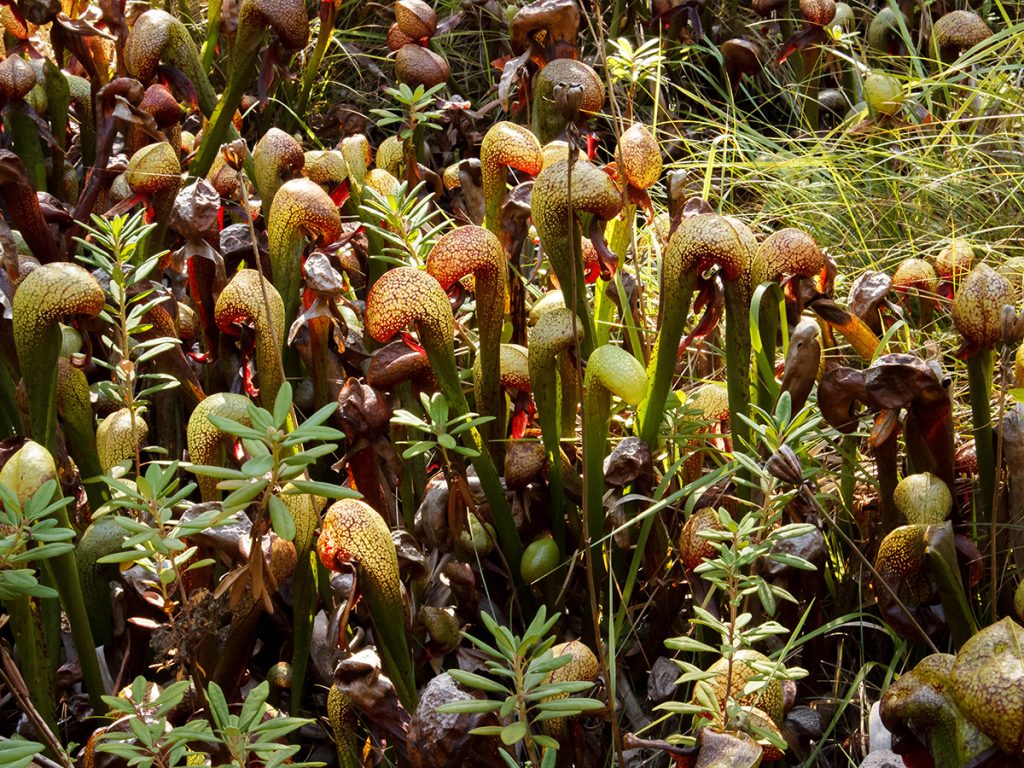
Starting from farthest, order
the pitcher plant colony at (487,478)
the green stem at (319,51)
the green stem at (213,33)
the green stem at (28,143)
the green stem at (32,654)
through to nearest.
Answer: the green stem at (319,51) < the green stem at (213,33) < the green stem at (28,143) < the green stem at (32,654) < the pitcher plant colony at (487,478)

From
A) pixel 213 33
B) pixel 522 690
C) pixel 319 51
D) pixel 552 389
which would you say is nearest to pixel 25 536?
pixel 522 690

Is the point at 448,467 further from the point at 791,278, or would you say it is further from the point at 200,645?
the point at 791,278

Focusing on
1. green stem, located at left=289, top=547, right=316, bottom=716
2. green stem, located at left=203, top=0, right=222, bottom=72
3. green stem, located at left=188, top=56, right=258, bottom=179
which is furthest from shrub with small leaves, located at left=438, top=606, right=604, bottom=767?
green stem, located at left=203, top=0, right=222, bottom=72

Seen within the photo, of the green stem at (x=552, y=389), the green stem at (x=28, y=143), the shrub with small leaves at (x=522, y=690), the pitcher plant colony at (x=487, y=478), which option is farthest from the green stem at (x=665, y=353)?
the green stem at (x=28, y=143)

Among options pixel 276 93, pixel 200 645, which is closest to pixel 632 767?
pixel 200 645

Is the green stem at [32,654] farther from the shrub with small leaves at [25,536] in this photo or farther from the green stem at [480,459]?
the green stem at [480,459]

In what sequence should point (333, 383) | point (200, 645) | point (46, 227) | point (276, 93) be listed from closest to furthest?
point (200, 645) → point (333, 383) → point (46, 227) → point (276, 93)

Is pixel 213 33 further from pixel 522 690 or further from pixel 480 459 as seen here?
pixel 522 690

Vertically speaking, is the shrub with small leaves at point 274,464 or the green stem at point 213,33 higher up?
the green stem at point 213,33

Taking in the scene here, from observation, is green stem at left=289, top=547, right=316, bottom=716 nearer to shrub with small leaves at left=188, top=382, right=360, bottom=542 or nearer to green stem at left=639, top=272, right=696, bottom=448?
shrub with small leaves at left=188, top=382, right=360, bottom=542

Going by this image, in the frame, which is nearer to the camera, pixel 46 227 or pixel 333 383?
pixel 333 383

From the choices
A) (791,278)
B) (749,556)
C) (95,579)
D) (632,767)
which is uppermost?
(791,278)
